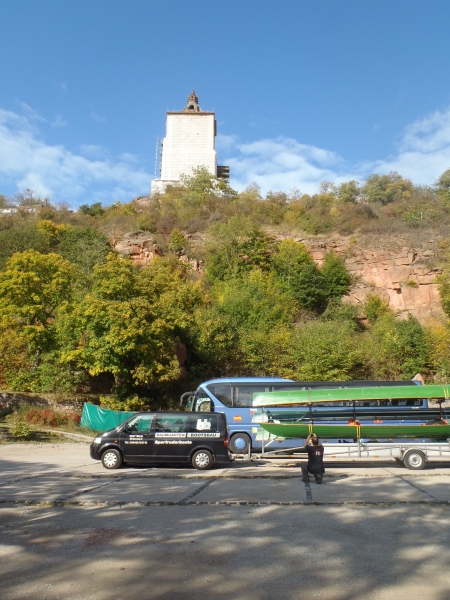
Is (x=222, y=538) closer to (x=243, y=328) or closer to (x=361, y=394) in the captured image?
(x=361, y=394)

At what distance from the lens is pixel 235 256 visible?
53.3 metres

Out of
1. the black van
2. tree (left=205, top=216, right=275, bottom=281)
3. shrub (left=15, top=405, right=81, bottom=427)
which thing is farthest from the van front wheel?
tree (left=205, top=216, right=275, bottom=281)

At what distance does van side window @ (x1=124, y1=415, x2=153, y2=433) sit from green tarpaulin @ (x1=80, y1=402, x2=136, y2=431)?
37.1ft

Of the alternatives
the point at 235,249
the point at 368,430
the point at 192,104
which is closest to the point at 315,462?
the point at 368,430

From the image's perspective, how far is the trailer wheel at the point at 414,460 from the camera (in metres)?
15.2

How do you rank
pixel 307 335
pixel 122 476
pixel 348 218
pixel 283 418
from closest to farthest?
pixel 122 476 < pixel 283 418 < pixel 307 335 < pixel 348 218

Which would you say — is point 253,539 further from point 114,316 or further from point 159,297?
point 159,297

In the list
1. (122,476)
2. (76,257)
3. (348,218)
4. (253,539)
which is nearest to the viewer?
(253,539)

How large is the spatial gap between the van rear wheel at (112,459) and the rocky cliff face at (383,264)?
3889cm

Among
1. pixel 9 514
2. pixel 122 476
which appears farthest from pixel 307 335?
pixel 9 514

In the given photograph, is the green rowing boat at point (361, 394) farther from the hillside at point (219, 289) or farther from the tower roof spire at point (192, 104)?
the tower roof spire at point (192, 104)

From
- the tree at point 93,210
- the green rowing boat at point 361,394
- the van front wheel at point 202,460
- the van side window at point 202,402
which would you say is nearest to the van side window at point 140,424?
the van front wheel at point 202,460

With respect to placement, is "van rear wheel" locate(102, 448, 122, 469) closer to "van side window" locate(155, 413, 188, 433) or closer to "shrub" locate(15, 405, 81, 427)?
"van side window" locate(155, 413, 188, 433)

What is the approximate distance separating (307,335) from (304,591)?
108 feet
